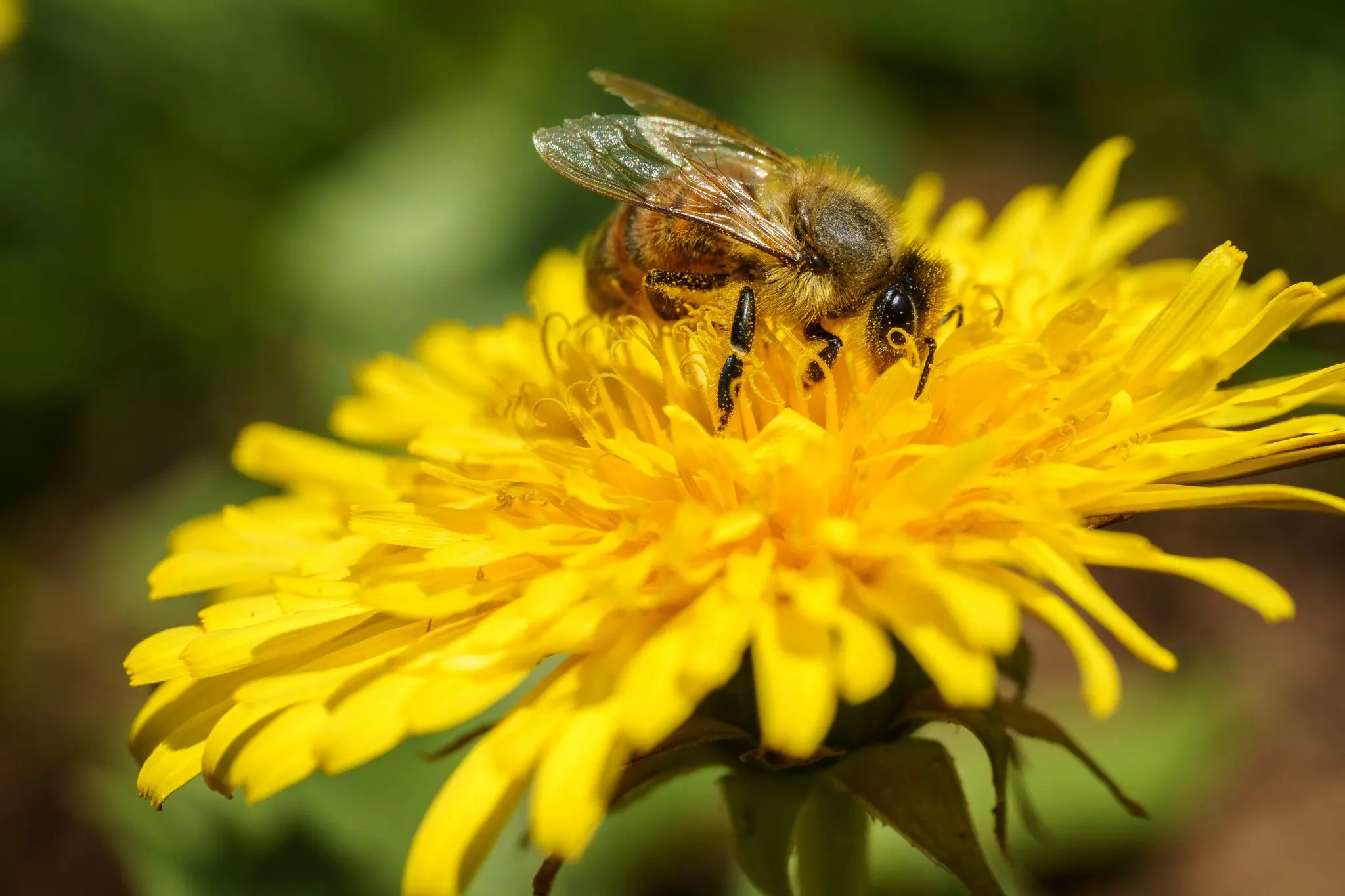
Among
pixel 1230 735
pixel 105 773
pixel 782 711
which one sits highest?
pixel 782 711

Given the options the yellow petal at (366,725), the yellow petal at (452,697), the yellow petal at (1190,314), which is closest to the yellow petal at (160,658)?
the yellow petal at (366,725)

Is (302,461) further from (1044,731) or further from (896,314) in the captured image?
(1044,731)

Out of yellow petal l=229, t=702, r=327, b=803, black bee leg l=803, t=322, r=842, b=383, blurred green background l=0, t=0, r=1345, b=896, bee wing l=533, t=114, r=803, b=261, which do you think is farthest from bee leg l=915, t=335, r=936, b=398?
blurred green background l=0, t=0, r=1345, b=896

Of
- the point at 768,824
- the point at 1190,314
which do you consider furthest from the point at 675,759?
the point at 1190,314

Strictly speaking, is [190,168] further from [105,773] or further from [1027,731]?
[1027,731]

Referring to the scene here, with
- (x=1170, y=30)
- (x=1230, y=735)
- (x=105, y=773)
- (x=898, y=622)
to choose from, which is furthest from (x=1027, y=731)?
(x=1170, y=30)

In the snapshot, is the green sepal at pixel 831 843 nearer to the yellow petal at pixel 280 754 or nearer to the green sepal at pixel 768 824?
the green sepal at pixel 768 824
